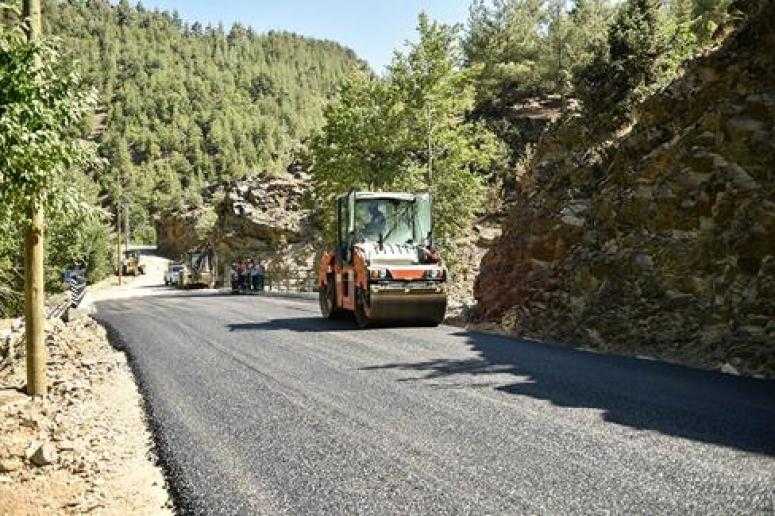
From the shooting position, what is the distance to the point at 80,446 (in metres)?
6.93

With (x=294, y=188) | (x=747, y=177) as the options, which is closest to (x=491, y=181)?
(x=294, y=188)

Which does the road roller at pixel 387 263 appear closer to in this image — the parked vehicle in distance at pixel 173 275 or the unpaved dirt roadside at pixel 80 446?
the unpaved dirt roadside at pixel 80 446

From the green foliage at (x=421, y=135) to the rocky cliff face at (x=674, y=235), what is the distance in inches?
441

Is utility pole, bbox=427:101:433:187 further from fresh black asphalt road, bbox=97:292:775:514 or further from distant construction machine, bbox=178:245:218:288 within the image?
distant construction machine, bbox=178:245:218:288

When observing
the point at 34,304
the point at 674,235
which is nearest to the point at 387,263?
the point at 674,235

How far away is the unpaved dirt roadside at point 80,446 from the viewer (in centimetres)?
545

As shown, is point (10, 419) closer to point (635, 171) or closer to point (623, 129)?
point (635, 171)

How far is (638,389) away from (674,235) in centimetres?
532

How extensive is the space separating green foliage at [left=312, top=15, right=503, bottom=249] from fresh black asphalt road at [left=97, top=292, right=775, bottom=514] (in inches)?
676

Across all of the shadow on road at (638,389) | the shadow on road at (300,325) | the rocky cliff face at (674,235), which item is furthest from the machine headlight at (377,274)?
the shadow on road at (638,389)

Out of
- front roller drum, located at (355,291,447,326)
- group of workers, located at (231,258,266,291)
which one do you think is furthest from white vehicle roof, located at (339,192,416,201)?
group of workers, located at (231,258,266,291)

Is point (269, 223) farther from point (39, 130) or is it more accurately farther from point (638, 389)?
point (638, 389)

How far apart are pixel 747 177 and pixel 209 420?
9.68 metres

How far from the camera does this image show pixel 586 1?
5075cm
